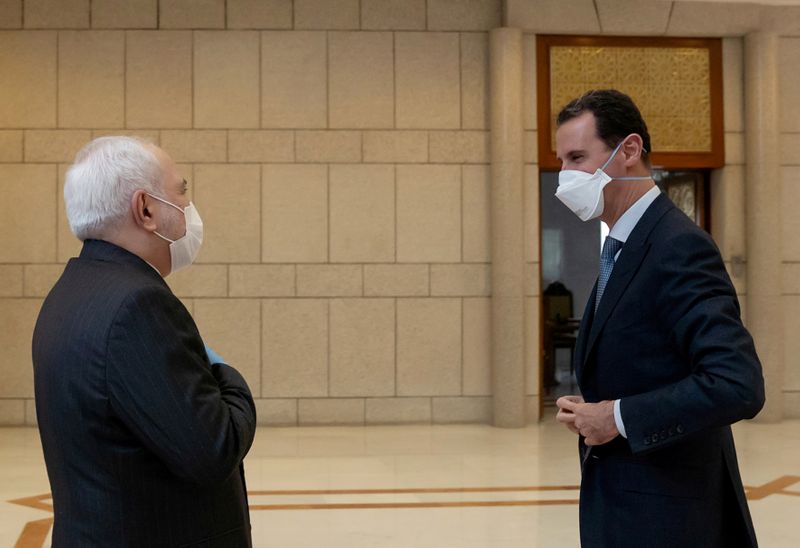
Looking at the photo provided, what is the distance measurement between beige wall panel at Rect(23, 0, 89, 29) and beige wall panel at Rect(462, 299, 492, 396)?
4.63 meters

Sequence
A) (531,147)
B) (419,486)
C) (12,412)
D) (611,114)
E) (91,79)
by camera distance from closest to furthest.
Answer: (611,114) → (419,486) → (12,412) → (91,79) → (531,147)

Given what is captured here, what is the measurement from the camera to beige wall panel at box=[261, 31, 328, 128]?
9281mm

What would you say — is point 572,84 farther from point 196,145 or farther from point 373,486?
point 373,486

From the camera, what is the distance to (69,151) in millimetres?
9172

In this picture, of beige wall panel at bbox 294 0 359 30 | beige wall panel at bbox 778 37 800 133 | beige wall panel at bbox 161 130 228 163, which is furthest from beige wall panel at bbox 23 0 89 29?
beige wall panel at bbox 778 37 800 133

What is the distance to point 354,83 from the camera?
9320 mm

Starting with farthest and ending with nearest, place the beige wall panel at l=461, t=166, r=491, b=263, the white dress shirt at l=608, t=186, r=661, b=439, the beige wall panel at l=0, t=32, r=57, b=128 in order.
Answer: the beige wall panel at l=461, t=166, r=491, b=263
the beige wall panel at l=0, t=32, r=57, b=128
the white dress shirt at l=608, t=186, r=661, b=439

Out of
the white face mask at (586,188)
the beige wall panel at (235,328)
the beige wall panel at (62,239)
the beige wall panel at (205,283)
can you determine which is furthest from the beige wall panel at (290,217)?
the white face mask at (586,188)

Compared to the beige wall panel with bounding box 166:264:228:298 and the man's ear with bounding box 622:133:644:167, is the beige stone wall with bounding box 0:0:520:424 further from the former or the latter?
the man's ear with bounding box 622:133:644:167

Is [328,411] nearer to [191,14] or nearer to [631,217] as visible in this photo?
[191,14]

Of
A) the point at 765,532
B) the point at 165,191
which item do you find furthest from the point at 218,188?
the point at 165,191

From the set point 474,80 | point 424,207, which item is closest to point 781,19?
point 474,80

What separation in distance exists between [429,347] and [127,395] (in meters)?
7.58

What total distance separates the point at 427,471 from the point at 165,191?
5.34 m
